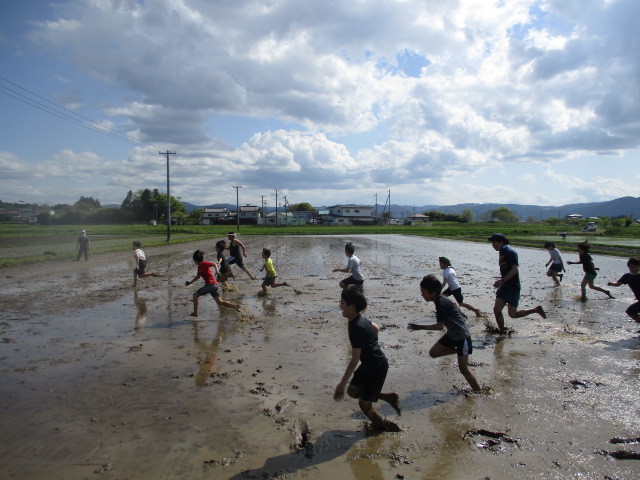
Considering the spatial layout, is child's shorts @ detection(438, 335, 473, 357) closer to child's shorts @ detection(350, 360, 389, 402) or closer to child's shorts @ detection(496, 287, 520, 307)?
child's shorts @ detection(350, 360, 389, 402)

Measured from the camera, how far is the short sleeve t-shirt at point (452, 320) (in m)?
5.12

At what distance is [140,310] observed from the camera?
418 inches

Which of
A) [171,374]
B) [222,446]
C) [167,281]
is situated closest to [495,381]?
[222,446]

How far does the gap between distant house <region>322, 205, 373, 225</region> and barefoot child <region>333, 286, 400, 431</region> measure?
11409 cm

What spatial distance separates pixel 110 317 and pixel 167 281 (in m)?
5.97

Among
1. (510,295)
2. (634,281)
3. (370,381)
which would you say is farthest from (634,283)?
(370,381)

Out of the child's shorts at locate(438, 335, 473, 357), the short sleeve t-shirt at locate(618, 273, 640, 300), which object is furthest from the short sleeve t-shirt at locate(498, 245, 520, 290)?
the child's shorts at locate(438, 335, 473, 357)

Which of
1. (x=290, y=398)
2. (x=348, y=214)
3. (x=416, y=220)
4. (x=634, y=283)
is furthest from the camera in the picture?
(x=348, y=214)

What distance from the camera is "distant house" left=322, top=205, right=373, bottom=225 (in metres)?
121

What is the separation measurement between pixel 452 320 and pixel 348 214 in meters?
123

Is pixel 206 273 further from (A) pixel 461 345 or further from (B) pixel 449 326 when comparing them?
(A) pixel 461 345

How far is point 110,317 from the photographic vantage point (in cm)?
988

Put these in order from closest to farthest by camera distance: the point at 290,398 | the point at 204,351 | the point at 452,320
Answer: the point at 452,320 → the point at 290,398 → the point at 204,351

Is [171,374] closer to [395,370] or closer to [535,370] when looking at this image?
[395,370]
